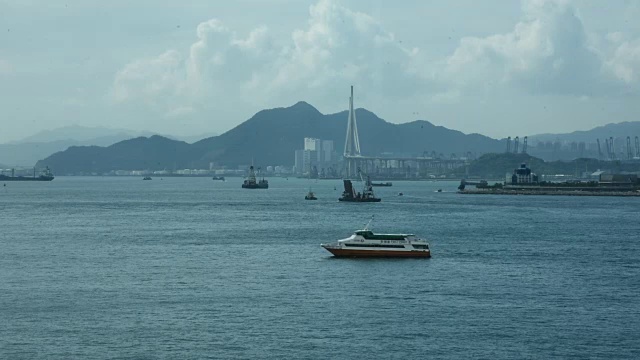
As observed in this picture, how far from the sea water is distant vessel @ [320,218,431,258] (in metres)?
0.78

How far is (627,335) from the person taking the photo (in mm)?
26984

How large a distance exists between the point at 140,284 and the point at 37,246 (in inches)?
668

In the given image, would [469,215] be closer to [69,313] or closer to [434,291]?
[434,291]

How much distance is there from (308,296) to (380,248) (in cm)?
1257

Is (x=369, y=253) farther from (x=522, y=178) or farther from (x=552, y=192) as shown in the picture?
(x=522, y=178)

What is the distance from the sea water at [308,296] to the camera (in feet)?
84.5

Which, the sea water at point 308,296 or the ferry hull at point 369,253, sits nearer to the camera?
the sea water at point 308,296

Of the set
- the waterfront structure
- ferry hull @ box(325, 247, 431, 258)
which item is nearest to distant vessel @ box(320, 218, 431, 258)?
ferry hull @ box(325, 247, 431, 258)

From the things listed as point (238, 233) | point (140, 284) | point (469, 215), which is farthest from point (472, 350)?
point (469, 215)

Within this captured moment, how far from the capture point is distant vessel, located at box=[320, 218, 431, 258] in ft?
148

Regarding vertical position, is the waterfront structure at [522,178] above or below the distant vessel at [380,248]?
above

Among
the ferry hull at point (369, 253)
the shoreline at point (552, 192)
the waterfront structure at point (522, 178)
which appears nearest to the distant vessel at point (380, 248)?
the ferry hull at point (369, 253)

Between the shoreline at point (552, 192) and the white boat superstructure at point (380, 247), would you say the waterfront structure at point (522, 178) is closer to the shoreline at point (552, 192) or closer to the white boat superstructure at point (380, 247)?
the shoreline at point (552, 192)

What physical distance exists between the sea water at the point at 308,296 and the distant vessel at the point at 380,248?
0.78 m
